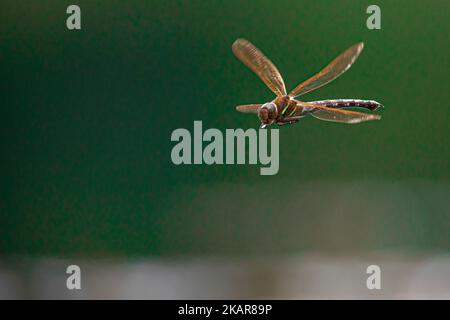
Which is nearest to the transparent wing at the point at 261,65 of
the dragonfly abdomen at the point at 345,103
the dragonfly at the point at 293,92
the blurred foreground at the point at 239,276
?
the dragonfly at the point at 293,92

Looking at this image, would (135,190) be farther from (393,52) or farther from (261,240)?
(393,52)

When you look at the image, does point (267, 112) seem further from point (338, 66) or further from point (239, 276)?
point (239, 276)

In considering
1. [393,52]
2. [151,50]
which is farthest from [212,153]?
[393,52]

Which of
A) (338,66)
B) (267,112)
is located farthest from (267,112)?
(338,66)

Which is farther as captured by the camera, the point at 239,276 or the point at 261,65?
the point at 239,276

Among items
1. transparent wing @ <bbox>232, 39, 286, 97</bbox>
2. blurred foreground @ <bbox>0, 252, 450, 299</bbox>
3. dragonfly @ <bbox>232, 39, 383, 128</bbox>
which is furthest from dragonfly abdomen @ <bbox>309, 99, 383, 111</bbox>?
blurred foreground @ <bbox>0, 252, 450, 299</bbox>

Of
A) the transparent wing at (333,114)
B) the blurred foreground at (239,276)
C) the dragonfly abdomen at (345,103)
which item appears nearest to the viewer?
the transparent wing at (333,114)

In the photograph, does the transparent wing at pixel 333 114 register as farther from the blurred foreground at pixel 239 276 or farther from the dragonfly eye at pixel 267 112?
the blurred foreground at pixel 239 276
